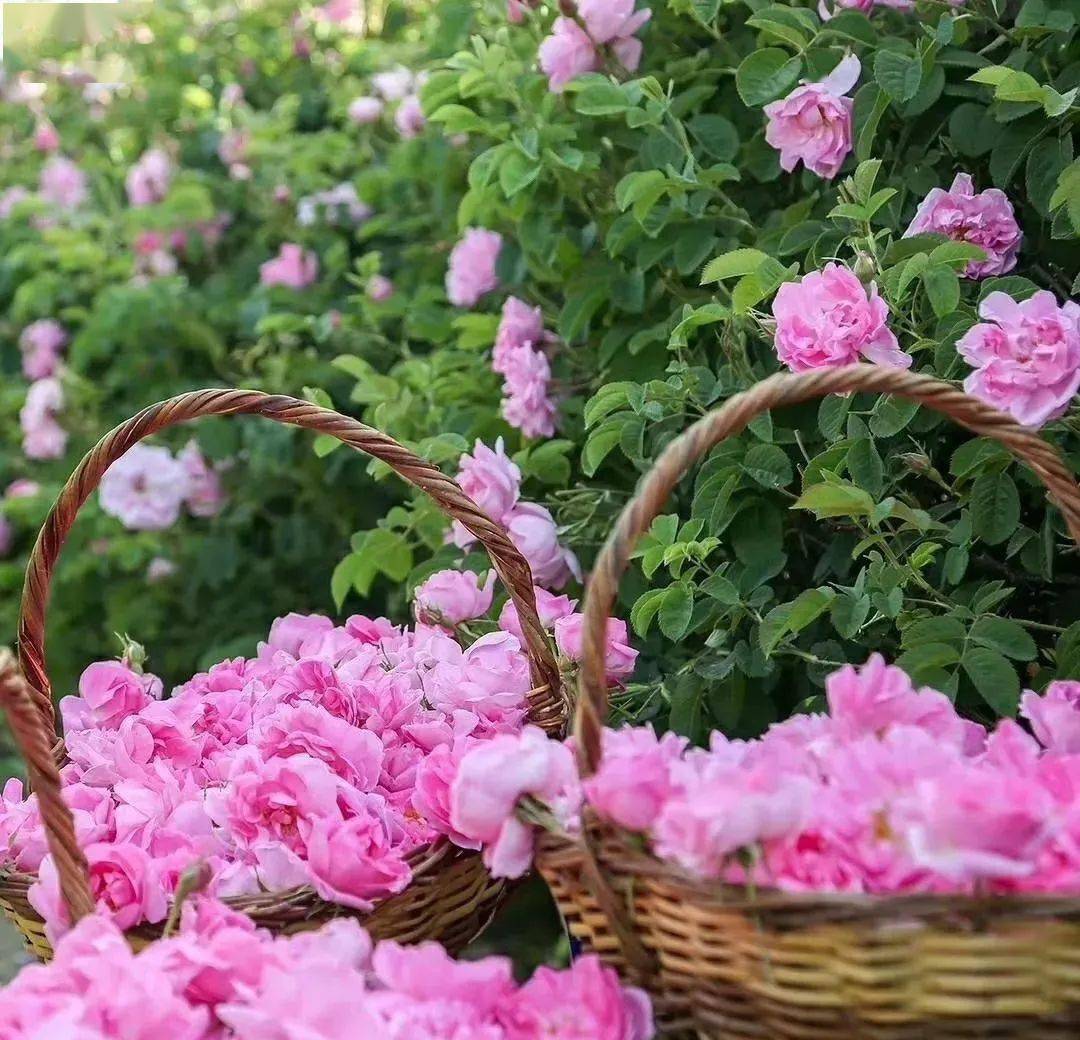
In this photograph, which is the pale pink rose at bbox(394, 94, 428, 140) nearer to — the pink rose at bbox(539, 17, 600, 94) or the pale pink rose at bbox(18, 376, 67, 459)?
the pink rose at bbox(539, 17, 600, 94)

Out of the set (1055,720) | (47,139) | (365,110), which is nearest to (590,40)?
(1055,720)

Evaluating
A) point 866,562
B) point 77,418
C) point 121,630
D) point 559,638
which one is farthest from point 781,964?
point 77,418

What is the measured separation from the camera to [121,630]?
2572mm

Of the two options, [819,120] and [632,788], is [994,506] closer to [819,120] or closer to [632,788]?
[819,120]

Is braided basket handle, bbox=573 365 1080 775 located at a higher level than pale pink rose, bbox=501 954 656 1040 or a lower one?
higher

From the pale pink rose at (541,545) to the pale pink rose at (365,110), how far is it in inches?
48.8

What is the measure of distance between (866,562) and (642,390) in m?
0.27

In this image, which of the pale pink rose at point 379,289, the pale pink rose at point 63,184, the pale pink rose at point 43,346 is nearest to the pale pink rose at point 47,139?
the pale pink rose at point 63,184

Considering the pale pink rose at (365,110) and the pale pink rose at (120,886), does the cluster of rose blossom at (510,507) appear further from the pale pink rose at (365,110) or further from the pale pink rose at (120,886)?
the pale pink rose at (365,110)

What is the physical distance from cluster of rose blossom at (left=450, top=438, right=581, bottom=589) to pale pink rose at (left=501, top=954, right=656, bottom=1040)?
0.57 meters

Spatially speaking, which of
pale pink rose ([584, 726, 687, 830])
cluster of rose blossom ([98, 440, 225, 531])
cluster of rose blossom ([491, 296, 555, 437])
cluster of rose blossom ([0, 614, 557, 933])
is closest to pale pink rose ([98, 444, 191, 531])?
cluster of rose blossom ([98, 440, 225, 531])

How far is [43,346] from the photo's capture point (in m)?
2.77

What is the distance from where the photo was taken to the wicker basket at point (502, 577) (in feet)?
3.24

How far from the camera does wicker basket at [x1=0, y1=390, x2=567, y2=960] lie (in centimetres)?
99
